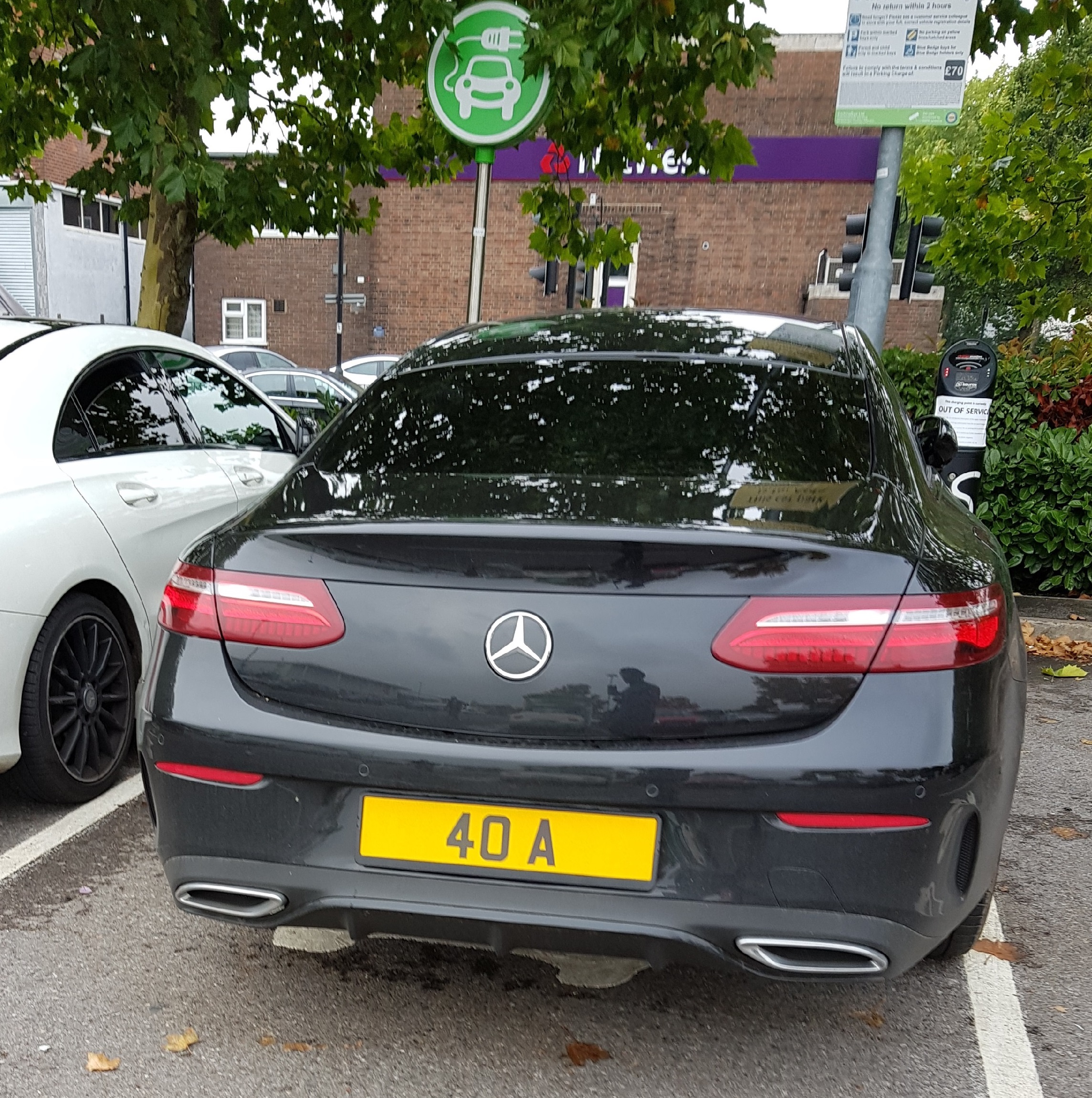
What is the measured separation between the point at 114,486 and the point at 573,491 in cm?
219

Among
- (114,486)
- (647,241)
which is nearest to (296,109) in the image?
(114,486)

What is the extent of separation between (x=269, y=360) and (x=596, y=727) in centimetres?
2384

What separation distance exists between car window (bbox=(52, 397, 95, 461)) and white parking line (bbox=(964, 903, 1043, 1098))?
3087mm

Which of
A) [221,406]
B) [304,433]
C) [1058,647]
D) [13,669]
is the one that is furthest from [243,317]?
[13,669]

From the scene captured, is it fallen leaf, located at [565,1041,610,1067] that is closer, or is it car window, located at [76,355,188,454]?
fallen leaf, located at [565,1041,610,1067]

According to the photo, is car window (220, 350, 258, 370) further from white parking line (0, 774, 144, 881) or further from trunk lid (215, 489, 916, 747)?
trunk lid (215, 489, 916, 747)

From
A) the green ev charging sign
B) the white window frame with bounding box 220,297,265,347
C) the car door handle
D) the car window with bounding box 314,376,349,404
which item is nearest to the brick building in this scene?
the white window frame with bounding box 220,297,265,347

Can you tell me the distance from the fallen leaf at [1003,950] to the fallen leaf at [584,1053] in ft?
3.53

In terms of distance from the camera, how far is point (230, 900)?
2162mm

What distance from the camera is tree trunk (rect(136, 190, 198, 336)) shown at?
7758 millimetres

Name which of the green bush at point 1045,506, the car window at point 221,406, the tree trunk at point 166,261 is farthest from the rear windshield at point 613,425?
the tree trunk at point 166,261

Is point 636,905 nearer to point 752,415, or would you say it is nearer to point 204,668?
point 204,668

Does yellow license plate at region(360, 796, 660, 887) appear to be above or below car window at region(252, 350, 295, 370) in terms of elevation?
above

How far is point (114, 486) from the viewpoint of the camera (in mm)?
3773
